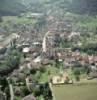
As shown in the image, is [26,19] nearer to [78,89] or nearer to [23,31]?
[23,31]

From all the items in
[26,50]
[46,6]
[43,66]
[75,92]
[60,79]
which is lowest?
[75,92]

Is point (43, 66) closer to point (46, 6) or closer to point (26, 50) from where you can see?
point (26, 50)

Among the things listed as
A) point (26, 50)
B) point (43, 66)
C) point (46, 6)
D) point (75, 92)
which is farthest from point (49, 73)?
point (46, 6)

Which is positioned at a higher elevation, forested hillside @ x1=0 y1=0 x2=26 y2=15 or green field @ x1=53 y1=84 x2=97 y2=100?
forested hillside @ x1=0 y1=0 x2=26 y2=15

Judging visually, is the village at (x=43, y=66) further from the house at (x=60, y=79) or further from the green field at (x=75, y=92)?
the green field at (x=75, y=92)

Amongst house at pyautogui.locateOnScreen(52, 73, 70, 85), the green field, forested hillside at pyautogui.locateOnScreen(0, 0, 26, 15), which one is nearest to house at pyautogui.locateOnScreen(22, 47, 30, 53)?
house at pyautogui.locateOnScreen(52, 73, 70, 85)

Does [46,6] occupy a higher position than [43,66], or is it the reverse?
[46,6]

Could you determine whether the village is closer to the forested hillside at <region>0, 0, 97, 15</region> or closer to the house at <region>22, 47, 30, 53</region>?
the house at <region>22, 47, 30, 53</region>

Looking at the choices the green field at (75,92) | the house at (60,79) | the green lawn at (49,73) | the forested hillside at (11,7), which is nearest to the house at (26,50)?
the green lawn at (49,73)
